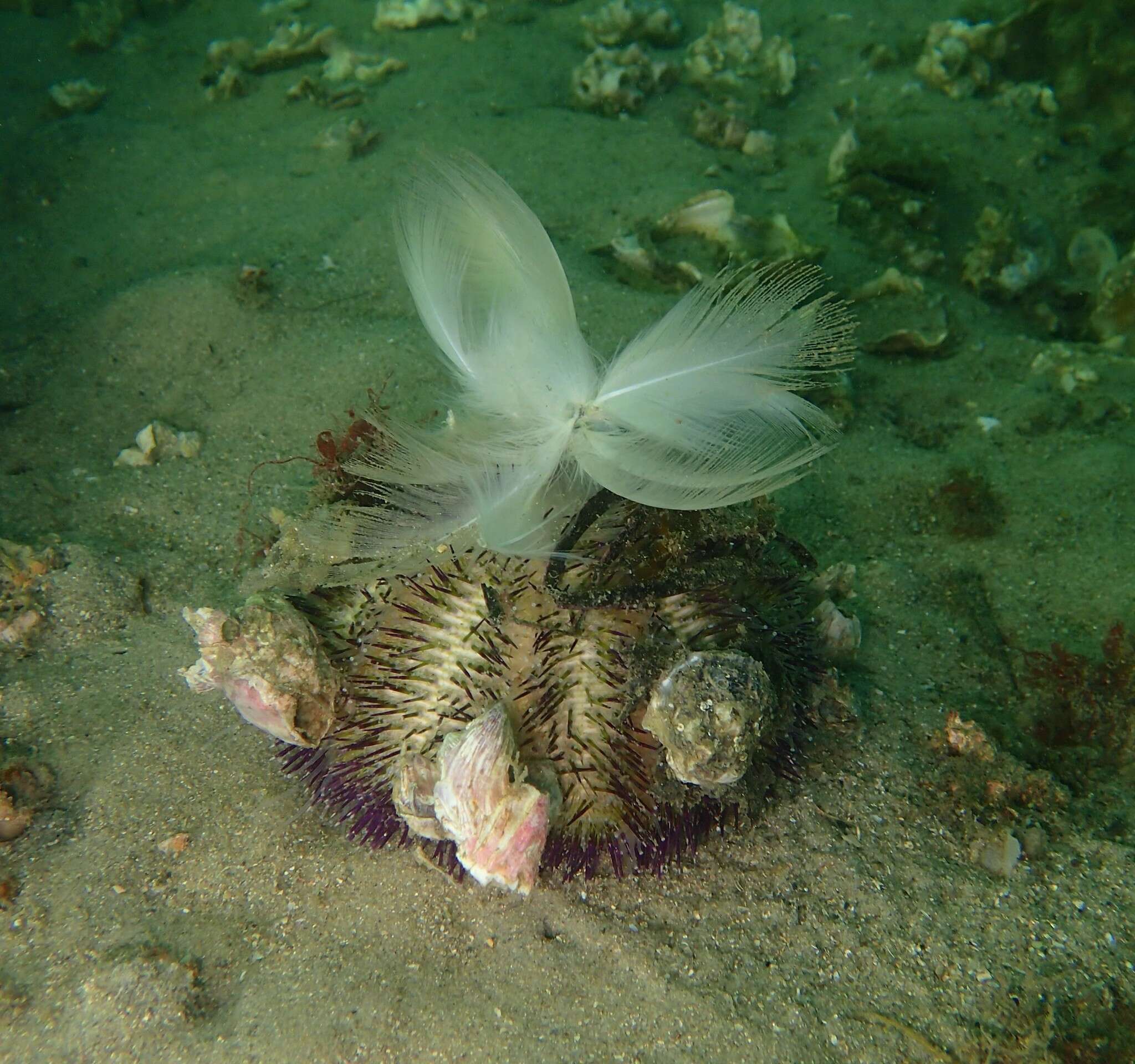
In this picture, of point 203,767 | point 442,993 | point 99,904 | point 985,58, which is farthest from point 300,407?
point 985,58

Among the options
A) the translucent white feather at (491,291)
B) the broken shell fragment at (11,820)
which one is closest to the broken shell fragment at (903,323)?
the translucent white feather at (491,291)

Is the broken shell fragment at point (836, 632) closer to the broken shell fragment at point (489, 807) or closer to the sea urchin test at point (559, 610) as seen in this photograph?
the sea urchin test at point (559, 610)

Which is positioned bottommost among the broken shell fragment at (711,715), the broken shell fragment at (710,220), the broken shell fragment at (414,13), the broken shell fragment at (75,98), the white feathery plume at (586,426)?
the broken shell fragment at (710,220)

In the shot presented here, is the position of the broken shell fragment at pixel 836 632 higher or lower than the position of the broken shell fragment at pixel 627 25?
lower

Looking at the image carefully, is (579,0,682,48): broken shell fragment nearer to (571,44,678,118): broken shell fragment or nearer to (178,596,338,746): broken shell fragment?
(571,44,678,118): broken shell fragment

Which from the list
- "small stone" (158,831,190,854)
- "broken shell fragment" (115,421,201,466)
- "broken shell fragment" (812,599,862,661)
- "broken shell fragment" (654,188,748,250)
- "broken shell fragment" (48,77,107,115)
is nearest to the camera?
"small stone" (158,831,190,854)

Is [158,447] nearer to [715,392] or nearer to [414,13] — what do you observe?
[715,392]

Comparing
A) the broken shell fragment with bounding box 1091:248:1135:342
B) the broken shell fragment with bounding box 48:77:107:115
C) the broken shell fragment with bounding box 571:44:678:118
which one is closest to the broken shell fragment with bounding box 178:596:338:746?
the broken shell fragment with bounding box 1091:248:1135:342
